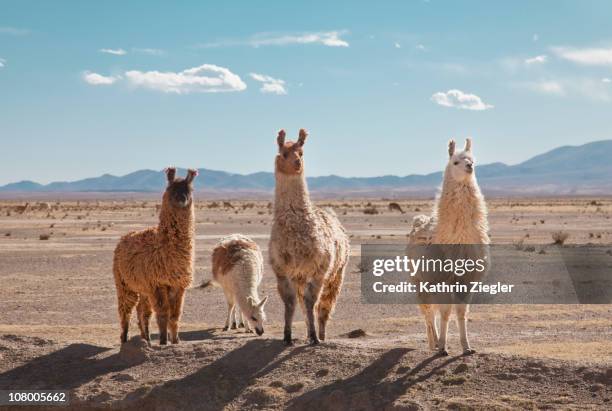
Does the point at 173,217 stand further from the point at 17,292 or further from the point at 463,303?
Answer: the point at 17,292

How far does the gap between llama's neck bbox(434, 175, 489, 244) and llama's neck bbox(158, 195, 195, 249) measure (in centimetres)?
323

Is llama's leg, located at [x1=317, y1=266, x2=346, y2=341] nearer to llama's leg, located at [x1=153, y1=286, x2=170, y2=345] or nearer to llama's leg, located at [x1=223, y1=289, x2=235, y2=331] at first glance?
llama's leg, located at [x1=153, y1=286, x2=170, y2=345]

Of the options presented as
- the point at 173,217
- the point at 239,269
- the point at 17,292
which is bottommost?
the point at 17,292

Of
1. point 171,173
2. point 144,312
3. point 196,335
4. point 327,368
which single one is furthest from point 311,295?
point 196,335

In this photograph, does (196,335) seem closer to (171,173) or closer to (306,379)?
(171,173)

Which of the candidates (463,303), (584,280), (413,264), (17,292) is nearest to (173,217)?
(413,264)

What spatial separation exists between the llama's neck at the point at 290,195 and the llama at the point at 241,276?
284cm

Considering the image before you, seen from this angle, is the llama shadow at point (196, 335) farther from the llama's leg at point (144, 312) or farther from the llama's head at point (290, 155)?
the llama's head at point (290, 155)

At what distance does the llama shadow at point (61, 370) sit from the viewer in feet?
30.5

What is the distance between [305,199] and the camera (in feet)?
31.4

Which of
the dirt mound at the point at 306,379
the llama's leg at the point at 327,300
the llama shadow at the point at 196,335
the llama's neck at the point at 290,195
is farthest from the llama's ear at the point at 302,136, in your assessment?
the llama shadow at the point at 196,335

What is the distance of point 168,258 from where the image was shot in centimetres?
999

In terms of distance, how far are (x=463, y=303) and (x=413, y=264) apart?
1.03 m

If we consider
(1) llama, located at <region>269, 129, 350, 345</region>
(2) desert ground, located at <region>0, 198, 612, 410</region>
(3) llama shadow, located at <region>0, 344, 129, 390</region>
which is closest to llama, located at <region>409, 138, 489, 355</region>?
(2) desert ground, located at <region>0, 198, 612, 410</region>
